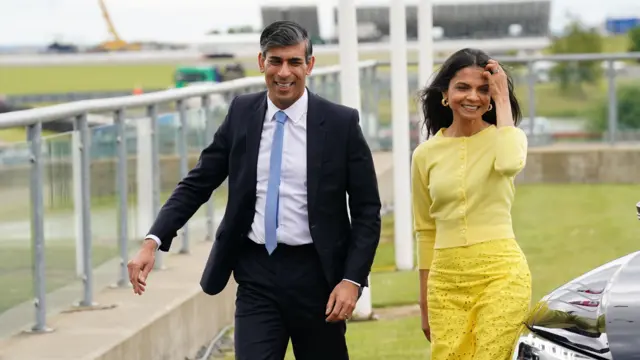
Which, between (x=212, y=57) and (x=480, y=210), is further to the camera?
(x=212, y=57)

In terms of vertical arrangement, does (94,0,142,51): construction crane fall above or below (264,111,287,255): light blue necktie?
above

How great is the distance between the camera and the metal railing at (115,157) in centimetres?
844

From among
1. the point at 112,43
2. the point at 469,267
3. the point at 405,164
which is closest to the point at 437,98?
the point at 469,267

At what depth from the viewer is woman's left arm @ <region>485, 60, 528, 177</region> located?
241 inches

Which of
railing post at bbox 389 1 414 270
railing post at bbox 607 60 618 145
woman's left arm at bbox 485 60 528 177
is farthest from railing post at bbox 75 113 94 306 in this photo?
railing post at bbox 607 60 618 145

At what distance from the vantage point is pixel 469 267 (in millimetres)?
6184

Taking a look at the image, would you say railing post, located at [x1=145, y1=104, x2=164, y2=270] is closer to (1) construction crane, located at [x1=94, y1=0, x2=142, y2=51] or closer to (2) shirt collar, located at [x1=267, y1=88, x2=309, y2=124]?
(2) shirt collar, located at [x1=267, y1=88, x2=309, y2=124]

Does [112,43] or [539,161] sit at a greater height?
[112,43]

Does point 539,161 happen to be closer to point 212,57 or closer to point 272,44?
point 272,44

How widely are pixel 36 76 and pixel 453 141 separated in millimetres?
127661

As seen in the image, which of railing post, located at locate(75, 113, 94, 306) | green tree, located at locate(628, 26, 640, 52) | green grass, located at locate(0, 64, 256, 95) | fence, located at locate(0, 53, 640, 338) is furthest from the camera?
green grass, located at locate(0, 64, 256, 95)

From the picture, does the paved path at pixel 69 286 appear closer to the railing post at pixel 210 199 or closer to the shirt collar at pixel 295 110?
the railing post at pixel 210 199

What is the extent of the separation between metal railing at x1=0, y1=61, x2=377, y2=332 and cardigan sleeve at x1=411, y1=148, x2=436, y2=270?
7.39 ft

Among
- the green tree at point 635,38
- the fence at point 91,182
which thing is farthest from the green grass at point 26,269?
the green tree at point 635,38
